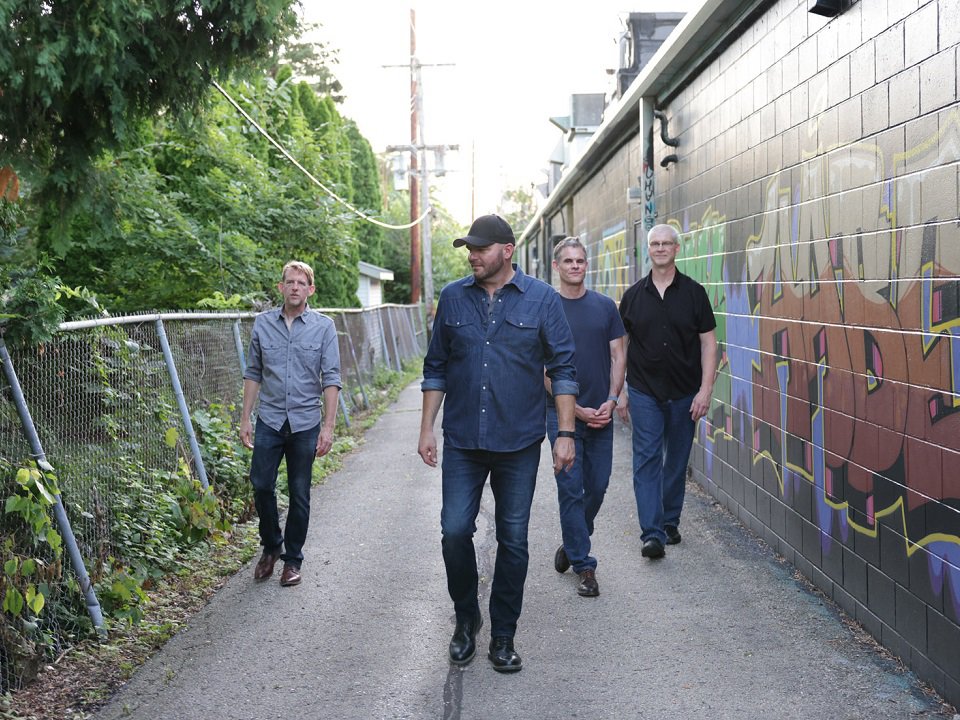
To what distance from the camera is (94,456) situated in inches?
241

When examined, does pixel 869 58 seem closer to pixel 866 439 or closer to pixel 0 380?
pixel 866 439

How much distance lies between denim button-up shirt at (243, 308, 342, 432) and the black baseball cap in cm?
193

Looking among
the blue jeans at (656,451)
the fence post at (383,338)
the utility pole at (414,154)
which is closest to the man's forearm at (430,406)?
the blue jeans at (656,451)

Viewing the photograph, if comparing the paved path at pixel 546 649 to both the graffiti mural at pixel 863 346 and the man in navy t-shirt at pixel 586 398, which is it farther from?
the graffiti mural at pixel 863 346

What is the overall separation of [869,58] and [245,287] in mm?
9046

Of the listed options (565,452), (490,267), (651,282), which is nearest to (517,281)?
(490,267)

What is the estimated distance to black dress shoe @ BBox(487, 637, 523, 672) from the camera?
494 cm

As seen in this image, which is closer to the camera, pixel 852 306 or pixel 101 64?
pixel 101 64

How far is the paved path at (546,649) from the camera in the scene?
4531 mm

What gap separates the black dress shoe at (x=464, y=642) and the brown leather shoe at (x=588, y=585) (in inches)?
43.7

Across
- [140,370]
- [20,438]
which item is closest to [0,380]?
[20,438]

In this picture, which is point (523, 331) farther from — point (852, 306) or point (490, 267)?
point (852, 306)

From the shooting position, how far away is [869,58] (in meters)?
5.24

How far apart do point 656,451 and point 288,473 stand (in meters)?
2.31
